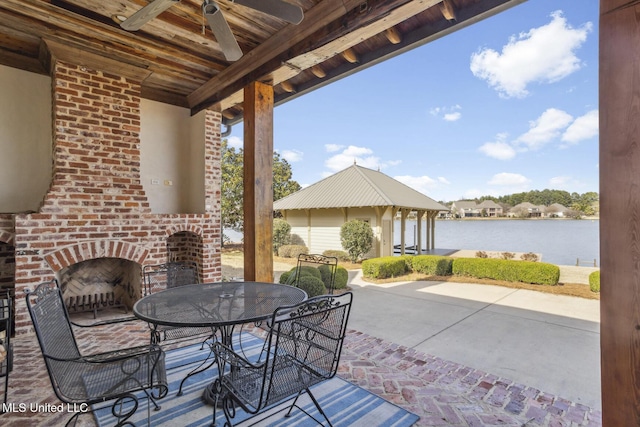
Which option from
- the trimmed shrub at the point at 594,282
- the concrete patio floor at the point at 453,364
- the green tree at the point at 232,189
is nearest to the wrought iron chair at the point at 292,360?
the concrete patio floor at the point at 453,364

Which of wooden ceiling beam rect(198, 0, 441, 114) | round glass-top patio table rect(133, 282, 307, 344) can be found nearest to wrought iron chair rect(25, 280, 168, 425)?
round glass-top patio table rect(133, 282, 307, 344)

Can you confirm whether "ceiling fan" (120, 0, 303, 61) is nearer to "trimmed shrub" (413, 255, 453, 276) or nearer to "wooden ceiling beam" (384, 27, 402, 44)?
"wooden ceiling beam" (384, 27, 402, 44)

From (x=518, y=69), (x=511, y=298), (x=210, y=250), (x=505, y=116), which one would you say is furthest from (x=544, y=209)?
(x=210, y=250)

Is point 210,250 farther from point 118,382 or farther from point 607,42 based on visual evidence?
point 607,42

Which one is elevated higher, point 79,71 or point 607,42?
point 79,71

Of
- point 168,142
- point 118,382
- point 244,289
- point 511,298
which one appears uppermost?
point 168,142

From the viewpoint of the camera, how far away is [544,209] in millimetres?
35812

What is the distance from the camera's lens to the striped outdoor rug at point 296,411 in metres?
2.16

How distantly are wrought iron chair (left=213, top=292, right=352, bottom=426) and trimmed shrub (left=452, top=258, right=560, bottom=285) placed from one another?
7428 mm

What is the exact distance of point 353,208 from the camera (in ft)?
41.4

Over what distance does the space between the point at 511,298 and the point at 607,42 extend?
232 inches

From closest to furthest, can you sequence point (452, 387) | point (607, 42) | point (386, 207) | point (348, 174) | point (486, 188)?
point (607, 42) → point (452, 387) → point (386, 207) → point (348, 174) → point (486, 188)

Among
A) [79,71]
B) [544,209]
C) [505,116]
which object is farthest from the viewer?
[544,209]

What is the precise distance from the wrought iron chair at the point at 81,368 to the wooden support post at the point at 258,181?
184 cm
